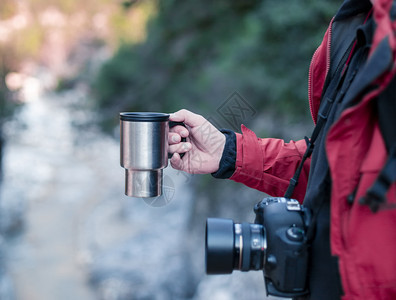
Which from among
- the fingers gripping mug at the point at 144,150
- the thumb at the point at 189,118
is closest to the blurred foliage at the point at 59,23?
the thumb at the point at 189,118

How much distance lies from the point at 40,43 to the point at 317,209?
2439cm

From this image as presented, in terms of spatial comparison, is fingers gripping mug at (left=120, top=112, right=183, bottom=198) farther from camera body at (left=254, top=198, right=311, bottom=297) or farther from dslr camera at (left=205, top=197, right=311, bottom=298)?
camera body at (left=254, top=198, right=311, bottom=297)

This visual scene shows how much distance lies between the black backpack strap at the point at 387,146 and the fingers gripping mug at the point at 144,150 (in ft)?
1.72

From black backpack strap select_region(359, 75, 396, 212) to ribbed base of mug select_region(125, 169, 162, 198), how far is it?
21.1 inches

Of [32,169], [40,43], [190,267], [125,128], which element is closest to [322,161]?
[125,128]

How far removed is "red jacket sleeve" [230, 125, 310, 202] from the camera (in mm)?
1252

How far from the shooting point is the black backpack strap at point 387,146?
743 mm

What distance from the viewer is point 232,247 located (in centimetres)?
99

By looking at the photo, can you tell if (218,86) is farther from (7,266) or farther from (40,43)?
(40,43)

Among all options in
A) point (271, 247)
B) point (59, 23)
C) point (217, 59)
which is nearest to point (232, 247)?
point (271, 247)

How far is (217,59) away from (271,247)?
5.60 meters

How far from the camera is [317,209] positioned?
36.4 inches

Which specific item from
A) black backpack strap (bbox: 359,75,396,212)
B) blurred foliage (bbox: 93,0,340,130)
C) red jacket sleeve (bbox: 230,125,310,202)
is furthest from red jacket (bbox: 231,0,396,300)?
blurred foliage (bbox: 93,0,340,130)

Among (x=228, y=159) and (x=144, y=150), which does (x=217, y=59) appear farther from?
(x=144, y=150)
